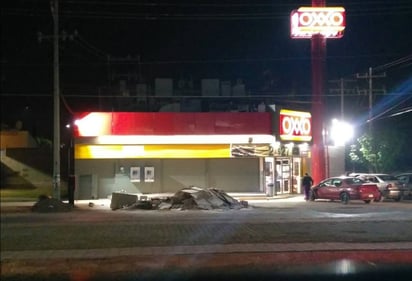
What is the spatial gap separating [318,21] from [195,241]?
101ft

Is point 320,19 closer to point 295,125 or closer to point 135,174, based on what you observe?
point 295,125

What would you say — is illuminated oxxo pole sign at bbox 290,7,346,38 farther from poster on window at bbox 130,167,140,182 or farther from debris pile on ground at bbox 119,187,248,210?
debris pile on ground at bbox 119,187,248,210

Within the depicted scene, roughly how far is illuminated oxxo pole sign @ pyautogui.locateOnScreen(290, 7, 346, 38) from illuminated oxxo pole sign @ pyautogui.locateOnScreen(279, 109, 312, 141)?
6627mm

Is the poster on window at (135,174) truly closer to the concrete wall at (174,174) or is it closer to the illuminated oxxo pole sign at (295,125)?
the concrete wall at (174,174)

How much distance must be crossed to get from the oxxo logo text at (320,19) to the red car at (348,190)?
13769 millimetres

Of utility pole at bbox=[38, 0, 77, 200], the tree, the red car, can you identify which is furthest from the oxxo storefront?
the tree

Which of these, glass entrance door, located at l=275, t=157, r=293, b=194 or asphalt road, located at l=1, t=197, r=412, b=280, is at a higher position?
glass entrance door, located at l=275, t=157, r=293, b=194

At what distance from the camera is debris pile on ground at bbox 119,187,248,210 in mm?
29562

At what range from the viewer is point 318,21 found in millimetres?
44500

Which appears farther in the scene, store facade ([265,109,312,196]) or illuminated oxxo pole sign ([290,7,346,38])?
illuminated oxxo pole sign ([290,7,346,38])

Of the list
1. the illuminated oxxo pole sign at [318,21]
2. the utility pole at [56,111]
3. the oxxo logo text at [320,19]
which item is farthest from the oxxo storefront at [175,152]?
the oxxo logo text at [320,19]

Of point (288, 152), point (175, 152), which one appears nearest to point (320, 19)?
point (288, 152)

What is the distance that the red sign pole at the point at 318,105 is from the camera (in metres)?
41.5

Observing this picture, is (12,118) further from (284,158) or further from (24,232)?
(24,232)
